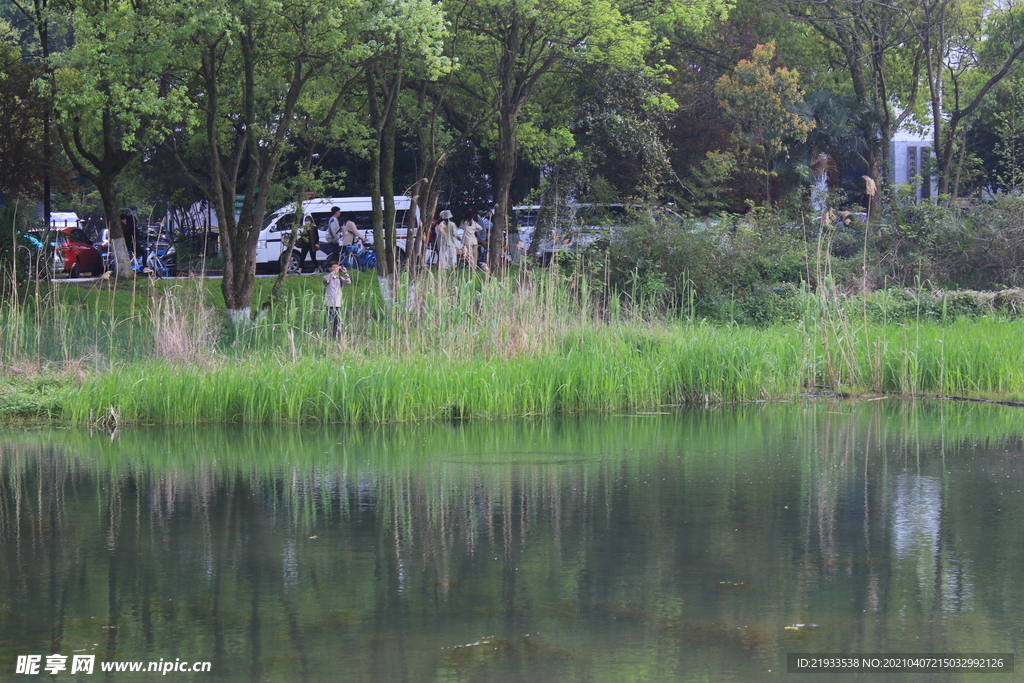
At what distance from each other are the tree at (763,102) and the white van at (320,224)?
835 cm

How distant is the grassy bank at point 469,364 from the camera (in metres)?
12.2

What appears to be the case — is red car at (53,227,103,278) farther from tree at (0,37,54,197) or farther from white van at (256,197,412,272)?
white van at (256,197,412,272)

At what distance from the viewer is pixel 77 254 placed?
87.5ft

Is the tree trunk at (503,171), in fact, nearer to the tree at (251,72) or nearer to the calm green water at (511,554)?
the tree at (251,72)

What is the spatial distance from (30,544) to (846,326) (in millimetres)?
9892

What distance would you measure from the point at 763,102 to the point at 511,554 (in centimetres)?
2466

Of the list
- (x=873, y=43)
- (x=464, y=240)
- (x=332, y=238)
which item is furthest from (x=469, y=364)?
(x=873, y=43)

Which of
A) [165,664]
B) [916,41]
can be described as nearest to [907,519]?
[165,664]

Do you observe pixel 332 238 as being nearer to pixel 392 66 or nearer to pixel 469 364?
pixel 392 66

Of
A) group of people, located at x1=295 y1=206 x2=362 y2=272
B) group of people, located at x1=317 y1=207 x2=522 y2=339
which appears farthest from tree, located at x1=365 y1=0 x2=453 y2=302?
group of people, located at x1=295 y1=206 x2=362 y2=272

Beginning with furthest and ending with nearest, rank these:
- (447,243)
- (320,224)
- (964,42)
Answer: (964,42) → (320,224) → (447,243)

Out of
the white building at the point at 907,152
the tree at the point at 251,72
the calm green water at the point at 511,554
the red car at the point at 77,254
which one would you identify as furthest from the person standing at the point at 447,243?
the white building at the point at 907,152

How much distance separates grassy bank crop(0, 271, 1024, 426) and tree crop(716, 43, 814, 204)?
14.8 meters

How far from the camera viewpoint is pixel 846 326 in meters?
14.3
